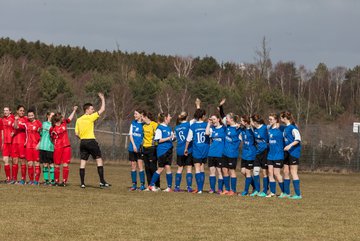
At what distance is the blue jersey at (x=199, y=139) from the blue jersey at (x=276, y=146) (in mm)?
1948

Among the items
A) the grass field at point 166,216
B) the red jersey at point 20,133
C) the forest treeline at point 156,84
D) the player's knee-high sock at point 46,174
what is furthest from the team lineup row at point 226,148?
the forest treeline at point 156,84

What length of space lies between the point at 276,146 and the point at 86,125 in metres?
4.93

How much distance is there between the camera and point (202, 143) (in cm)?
1945

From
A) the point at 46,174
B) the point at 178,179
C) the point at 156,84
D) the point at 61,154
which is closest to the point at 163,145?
the point at 178,179

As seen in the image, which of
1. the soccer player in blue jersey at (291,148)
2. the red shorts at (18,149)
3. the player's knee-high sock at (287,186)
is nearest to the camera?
the soccer player in blue jersey at (291,148)

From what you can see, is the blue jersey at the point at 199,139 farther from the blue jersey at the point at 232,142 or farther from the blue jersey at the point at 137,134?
the blue jersey at the point at 137,134

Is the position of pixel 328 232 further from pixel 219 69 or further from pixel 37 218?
pixel 219 69

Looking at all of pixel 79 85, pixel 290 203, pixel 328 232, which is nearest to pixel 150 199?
pixel 290 203

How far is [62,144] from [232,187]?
466cm

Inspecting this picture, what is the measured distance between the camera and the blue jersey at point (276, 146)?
59.8ft

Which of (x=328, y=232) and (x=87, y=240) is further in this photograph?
(x=328, y=232)

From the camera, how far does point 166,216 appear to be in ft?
43.7

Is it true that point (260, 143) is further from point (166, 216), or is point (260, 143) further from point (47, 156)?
point (166, 216)

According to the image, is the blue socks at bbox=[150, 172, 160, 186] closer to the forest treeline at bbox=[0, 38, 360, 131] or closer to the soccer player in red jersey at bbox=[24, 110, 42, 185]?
the soccer player in red jersey at bbox=[24, 110, 42, 185]
